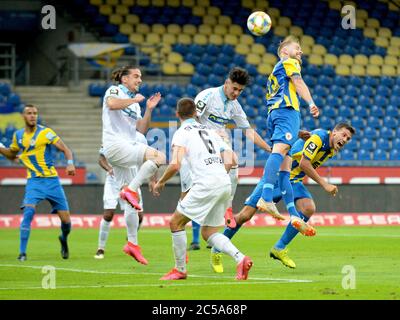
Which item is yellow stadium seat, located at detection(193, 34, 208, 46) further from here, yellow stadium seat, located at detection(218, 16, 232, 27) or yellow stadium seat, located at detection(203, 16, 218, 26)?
yellow stadium seat, located at detection(218, 16, 232, 27)

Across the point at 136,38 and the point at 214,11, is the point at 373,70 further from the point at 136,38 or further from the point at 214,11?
the point at 136,38

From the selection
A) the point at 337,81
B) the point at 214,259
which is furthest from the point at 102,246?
the point at 337,81

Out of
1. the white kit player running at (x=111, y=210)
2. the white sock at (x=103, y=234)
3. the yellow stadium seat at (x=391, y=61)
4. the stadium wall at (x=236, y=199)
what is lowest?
the stadium wall at (x=236, y=199)

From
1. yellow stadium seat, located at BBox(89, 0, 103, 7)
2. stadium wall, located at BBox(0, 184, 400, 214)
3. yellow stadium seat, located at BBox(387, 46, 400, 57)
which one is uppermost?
yellow stadium seat, located at BBox(89, 0, 103, 7)

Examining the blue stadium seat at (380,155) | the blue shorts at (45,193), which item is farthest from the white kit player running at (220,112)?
the blue stadium seat at (380,155)

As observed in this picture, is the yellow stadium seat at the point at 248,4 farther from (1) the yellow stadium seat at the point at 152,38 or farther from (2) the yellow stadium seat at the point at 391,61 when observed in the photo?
(2) the yellow stadium seat at the point at 391,61

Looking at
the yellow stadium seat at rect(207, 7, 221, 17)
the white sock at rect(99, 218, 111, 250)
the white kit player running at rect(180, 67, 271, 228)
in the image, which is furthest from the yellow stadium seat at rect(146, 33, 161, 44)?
the white kit player running at rect(180, 67, 271, 228)

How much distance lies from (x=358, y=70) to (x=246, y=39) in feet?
13.7

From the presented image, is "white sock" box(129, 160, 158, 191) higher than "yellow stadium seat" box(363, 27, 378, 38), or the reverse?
"yellow stadium seat" box(363, 27, 378, 38)

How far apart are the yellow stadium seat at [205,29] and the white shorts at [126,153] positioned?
22195 mm

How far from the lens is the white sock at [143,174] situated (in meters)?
12.7

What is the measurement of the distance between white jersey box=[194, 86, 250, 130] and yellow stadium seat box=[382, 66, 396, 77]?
72.5ft

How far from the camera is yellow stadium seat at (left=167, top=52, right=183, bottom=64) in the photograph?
1328 inches

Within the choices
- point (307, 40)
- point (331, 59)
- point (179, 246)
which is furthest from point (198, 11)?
point (179, 246)
